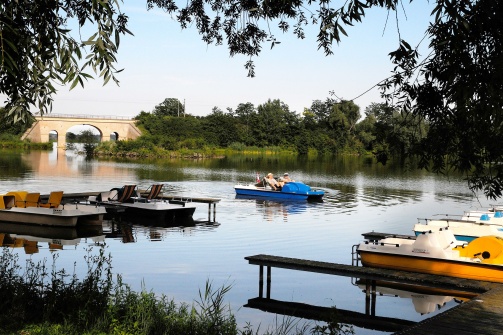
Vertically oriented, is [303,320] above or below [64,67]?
below

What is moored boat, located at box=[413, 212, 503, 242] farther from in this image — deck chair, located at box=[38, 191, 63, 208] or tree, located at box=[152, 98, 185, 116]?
tree, located at box=[152, 98, 185, 116]

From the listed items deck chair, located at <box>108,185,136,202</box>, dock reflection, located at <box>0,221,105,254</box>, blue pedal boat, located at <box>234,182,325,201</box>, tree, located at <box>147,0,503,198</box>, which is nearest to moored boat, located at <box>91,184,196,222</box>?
deck chair, located at <box>108,185,136,202</box>

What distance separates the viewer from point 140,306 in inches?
347

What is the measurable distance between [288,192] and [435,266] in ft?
68.1

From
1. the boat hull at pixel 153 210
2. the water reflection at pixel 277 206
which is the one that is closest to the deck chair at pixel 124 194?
the boat hull at pixel 153 210

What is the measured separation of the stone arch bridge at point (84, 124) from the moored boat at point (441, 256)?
96.8 meters

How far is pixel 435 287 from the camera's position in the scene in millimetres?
12148

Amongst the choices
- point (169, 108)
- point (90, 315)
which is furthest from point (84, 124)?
point (90, 315)

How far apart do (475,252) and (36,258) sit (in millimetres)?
10128

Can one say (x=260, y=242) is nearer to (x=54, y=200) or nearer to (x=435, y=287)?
(x=54, y=200)

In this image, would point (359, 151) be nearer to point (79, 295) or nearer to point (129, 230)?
point (129, 230)

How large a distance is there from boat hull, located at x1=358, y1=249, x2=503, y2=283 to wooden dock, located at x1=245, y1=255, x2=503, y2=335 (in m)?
1.02

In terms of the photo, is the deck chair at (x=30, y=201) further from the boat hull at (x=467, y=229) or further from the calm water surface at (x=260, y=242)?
the boat hull at (x=467, y=229)

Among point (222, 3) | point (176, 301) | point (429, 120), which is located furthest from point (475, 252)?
point (429, 120)
